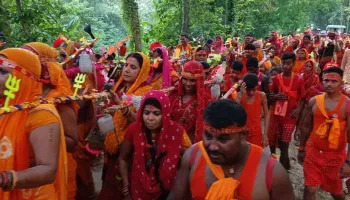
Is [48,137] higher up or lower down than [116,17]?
lower down

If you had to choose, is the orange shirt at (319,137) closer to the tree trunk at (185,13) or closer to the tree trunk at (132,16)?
the tree trunk at (132,16)

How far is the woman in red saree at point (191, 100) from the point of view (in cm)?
477

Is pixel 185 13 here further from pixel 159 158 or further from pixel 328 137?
pixel 159 158

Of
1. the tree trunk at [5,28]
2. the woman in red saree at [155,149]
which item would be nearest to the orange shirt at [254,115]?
the woman in red saree at [155,149]

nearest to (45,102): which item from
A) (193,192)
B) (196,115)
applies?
(193,192)

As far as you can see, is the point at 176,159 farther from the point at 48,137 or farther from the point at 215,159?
the point at 48,137

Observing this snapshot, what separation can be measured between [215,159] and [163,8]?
55.9ft

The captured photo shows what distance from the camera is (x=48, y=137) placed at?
7.63ft

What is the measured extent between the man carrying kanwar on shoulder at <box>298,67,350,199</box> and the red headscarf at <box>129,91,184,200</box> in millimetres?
2063

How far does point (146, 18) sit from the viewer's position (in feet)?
130

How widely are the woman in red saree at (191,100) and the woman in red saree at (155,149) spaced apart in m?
0.96

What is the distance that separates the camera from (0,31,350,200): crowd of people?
235cm

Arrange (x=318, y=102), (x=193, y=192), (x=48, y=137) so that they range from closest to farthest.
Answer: (x=48, y=137)
(x=193, y=192)
(x=318, y=102)

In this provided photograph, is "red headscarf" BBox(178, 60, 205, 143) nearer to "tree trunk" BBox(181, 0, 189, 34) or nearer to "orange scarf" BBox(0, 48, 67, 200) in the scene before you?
"orange scarf" BBox(0, 48, 67, 200)
